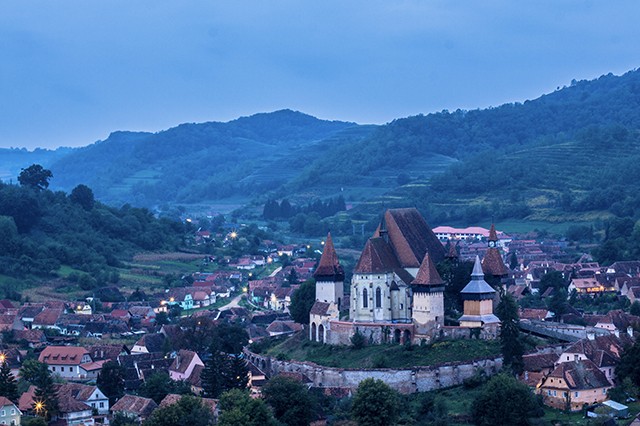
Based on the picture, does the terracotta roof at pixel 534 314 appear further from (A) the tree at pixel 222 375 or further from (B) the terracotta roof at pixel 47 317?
(B) the terracotta roof at pixel 47 317

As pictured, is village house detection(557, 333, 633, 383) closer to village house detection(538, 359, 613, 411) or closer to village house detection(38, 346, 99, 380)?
village house detection(538, 359, 613, 411)

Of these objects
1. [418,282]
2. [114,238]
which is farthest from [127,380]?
[114,238]

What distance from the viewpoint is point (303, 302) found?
207 ft

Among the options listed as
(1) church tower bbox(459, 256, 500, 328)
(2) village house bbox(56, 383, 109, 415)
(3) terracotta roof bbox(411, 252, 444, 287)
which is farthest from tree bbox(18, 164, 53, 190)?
(1) church tower bbox(459, 256, 500, 328)

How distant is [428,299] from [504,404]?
8.68 metres

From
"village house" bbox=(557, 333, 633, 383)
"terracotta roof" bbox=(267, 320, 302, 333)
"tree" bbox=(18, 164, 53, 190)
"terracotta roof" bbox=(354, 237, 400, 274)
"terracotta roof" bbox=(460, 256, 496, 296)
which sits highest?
"tree" bbox=(18, 164, 53, 190)

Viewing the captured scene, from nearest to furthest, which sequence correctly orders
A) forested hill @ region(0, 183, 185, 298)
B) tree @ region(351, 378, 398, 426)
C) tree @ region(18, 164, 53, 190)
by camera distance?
tree @ region(351, 378, 398, 426) < forested hill @ region(0, 183, 185, 298) < tree @ region(18, 164, 53, 190)

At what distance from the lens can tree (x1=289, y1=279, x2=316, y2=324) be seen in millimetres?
62562

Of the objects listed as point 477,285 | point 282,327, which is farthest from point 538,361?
point 282,327

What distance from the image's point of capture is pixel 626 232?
9925 centimetres

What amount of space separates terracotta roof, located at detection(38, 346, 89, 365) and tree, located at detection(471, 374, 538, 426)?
24.5m

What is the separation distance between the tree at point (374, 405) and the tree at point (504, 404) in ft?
11.2

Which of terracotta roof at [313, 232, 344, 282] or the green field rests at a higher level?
terracotta roof at [313, 232, 344, 282]

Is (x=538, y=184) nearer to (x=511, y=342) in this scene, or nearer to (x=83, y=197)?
(x=83, y=197)
